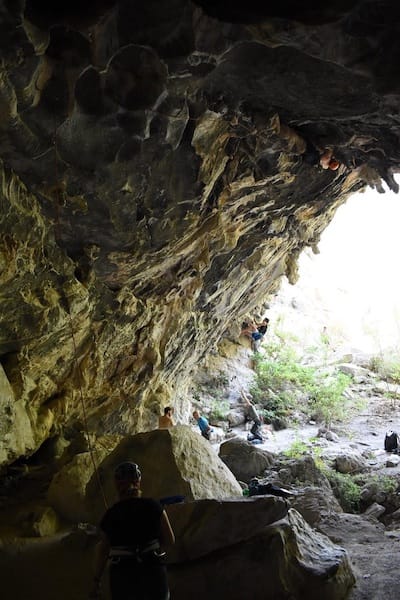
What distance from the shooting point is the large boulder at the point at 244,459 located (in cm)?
990

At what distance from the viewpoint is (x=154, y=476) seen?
5961 millimetres

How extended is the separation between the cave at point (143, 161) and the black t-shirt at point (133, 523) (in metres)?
2.12

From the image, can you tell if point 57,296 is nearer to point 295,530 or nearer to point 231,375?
point 295,530

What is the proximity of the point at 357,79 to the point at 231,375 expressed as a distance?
1581 cm

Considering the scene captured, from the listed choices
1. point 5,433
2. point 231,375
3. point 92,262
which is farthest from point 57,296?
point 231,375

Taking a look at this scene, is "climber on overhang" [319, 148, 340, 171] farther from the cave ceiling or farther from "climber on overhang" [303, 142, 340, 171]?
the cave ceiling

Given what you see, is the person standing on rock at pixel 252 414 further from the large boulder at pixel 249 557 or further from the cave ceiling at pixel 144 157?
the large boulder at pixel 249 557

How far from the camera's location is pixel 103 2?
362 cm

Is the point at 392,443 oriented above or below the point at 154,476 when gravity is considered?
above

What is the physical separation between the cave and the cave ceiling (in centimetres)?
2

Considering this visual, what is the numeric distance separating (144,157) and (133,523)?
414cm

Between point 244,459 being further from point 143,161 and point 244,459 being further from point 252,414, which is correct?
point 252,414

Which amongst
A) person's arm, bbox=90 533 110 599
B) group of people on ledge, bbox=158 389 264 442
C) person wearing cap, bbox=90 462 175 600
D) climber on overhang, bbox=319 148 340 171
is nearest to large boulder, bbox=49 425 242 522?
person's arm, bbox=90 533 110 599

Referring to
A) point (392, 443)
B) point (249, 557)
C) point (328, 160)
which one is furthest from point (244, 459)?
point (328, 160)
